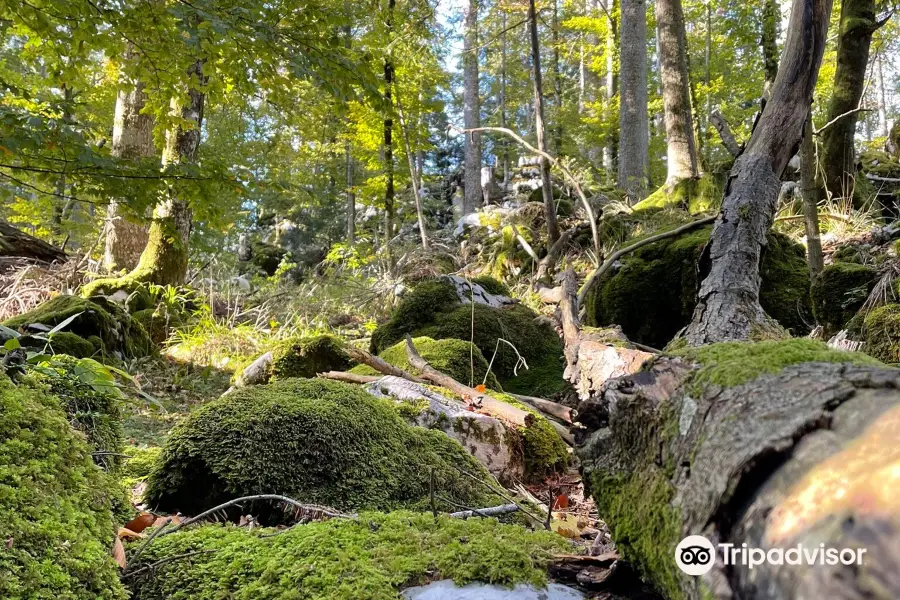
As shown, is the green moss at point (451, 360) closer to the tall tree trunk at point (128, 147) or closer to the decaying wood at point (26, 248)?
the tall tree trunk at point (128, 147)

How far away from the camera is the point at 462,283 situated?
281 inches

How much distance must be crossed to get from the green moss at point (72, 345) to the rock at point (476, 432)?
3.99m

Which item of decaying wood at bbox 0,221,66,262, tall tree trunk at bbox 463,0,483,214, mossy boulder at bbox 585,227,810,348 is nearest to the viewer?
mossy boulder at bbox 585,227,810,348

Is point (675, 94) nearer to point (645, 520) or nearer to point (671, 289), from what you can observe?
point (671, 289)

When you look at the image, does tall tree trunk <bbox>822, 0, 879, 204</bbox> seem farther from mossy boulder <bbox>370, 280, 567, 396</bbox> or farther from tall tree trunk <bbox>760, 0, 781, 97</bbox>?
mossy boulder <bbox>370, 280, 567, 396</bbox>

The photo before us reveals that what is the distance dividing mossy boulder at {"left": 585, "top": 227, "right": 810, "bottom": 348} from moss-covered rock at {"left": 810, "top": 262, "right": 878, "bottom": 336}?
2.90 feet

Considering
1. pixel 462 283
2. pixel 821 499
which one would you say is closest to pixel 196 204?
pixel 821 499

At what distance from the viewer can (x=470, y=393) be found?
13.6 feet

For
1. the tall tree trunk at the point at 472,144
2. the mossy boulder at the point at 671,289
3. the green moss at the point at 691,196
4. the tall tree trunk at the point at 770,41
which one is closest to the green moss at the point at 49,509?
the mossy boulder at the point at 671,289

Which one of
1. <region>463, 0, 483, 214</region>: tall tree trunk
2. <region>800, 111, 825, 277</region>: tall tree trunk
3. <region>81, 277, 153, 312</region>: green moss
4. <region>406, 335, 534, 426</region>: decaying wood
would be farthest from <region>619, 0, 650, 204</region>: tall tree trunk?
<region>81, 277, 153, 312</region>: green moss

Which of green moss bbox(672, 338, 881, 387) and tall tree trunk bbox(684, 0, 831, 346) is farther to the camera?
tall tree trunk bbox(684, 0, 831, 346)

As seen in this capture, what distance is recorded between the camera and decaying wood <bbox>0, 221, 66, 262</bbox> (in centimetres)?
945

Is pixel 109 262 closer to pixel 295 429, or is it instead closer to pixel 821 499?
pixel 295 429

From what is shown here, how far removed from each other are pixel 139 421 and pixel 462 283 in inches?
152
